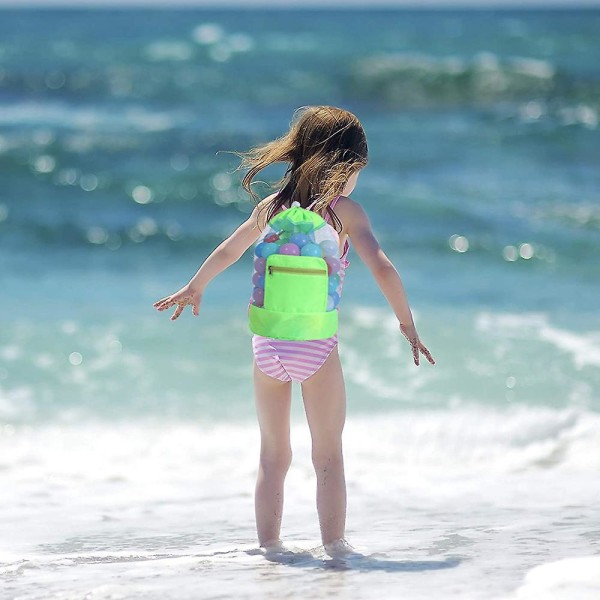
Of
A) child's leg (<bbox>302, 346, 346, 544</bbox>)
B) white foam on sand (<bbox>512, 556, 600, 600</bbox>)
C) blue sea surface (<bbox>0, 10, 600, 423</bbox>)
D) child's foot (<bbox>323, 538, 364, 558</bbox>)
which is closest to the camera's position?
white foam on sand (<bbox>512, 556, 600, 600</bbox>)

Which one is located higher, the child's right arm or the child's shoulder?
the child's shoulder

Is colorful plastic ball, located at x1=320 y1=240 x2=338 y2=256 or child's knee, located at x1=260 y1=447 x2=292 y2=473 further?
child's knee, located at x1=260 y1=447 x2=292 y2=473

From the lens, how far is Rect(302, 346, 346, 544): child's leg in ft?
10.9

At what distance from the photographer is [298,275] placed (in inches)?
125

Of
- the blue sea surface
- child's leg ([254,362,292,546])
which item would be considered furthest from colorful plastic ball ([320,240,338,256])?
the blue sea surface

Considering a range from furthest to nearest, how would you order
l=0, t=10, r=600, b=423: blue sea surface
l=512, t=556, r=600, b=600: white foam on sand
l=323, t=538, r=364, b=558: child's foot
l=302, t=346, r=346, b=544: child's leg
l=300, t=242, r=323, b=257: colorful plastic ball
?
l=0, t=10, r=600, b=423: blue sea surface < l=323, t=538, r=364, b=558: child's foot < l=302, t=346, r=346, b=544: child's leg < l=300, t=242, r=323, b=257: colorful plastic ball < l=512, t=556, r=600, b=600: white foam on sand

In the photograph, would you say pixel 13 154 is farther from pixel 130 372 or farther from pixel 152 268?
pixel 130 372

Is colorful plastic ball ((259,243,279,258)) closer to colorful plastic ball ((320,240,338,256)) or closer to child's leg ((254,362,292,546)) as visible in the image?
colorful plastic ball ((320,240,338,256))

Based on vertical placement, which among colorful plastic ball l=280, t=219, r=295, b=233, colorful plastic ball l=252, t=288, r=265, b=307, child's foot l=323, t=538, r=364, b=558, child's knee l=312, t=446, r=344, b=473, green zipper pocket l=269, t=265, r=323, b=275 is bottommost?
child's foot l=323, t=538, r=364, b=558

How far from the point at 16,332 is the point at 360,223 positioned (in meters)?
4.25

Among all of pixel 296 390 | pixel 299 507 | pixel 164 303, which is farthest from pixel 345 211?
pixel 296 390

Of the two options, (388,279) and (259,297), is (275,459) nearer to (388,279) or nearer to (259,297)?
(259,297)

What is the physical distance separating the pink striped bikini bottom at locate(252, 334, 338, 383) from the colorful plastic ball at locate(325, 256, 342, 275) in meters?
0.21

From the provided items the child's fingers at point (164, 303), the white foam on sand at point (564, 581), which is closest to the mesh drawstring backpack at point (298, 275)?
the child's fingers at point (164, 303)
